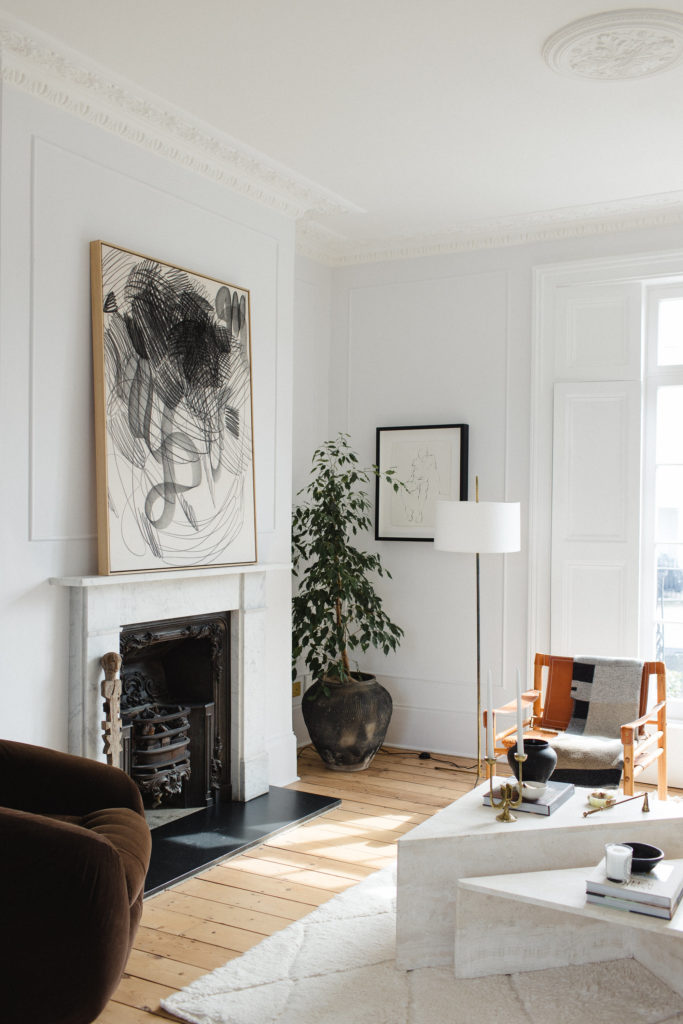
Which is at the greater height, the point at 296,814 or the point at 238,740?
the point at 238,740

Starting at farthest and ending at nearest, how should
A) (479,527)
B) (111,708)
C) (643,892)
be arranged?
1. (479,527)
2. (111,708)
3. (643,892)

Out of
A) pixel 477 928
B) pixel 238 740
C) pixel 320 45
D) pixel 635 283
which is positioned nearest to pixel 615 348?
pixel 635 283

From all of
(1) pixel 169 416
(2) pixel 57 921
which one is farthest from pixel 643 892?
(1) pixel 169 416

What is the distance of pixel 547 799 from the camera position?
294 centimetres

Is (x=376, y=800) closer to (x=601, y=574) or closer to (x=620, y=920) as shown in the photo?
(x=601, y=574)

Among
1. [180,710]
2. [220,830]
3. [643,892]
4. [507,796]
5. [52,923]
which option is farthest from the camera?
[180,710]

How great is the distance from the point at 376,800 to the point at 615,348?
8.50 ft

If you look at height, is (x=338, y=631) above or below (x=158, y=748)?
above

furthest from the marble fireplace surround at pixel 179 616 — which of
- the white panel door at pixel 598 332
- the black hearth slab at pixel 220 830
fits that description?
the white panel door at pixel 598 332

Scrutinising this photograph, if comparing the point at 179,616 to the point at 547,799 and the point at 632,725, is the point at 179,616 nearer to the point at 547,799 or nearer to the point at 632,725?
the point at 547,799

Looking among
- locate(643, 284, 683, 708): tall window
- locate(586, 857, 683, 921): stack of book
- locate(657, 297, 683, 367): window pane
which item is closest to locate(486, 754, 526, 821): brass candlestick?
locate(586, 857, 683, 921): stack of book

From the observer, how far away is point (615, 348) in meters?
4.79

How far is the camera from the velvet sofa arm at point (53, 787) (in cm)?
266

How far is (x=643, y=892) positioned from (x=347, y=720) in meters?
2.52
